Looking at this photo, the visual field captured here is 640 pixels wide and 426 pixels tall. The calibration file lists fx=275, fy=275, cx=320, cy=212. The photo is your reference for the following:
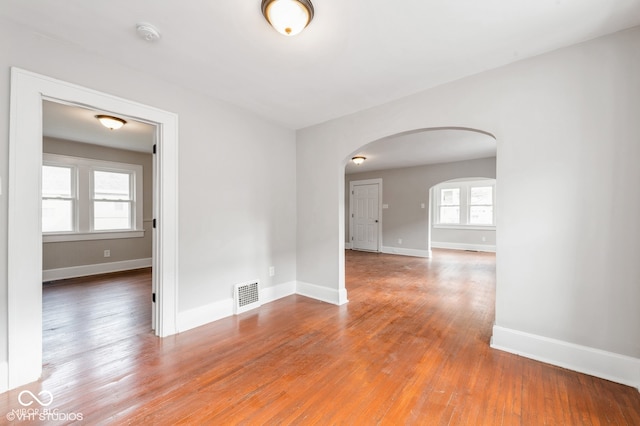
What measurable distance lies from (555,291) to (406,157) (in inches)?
183

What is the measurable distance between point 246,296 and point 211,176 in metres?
1.52

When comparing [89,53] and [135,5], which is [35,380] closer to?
[89,53]

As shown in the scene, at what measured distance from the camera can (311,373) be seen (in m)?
2.09

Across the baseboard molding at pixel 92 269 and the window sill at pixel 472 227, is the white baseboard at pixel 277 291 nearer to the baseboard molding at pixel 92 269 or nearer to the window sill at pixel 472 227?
the baseboard molding at pixel 92 269

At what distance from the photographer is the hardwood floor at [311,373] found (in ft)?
5.47

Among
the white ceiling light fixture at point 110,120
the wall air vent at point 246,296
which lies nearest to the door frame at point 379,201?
the wall air vent at point 246,296

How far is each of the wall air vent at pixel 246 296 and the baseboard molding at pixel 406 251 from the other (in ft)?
17.5

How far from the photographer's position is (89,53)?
224cm

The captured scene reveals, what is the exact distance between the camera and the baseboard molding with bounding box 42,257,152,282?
482 cm

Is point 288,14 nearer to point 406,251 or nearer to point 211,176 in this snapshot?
point 211,176

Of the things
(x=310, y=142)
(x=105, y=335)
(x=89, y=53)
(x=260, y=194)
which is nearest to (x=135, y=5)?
(x=89, y=53)

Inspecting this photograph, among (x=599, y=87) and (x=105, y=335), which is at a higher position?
(x=599, y=87)

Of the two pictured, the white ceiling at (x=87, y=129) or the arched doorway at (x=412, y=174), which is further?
the arched doorway at (x=412, y=174)

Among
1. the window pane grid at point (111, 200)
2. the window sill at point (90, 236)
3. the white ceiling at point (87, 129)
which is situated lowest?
the window sill at point (90, 236)
